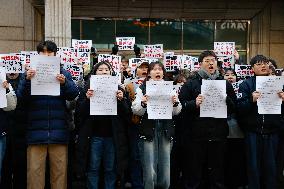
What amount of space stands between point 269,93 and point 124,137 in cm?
201

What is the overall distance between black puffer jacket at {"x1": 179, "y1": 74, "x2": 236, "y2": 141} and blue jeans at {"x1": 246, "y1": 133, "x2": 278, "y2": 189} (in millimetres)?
423

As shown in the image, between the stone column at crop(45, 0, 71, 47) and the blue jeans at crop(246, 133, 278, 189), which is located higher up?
the stone column at crop(45, 0, 71, 47)

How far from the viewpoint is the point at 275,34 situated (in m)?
14.9

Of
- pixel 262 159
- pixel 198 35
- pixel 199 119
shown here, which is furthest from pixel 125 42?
pixel 198 35

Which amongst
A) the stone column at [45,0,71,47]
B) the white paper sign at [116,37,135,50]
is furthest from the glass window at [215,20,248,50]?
the white paper sign at [116,37,135,50]

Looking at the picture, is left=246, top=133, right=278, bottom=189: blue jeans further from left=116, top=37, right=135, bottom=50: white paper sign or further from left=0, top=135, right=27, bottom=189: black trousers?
left=116, top=37, right=135, bottom=50: white paper sign

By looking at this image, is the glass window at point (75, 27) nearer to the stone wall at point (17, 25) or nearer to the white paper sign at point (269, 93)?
the stone wall at point (17, 25)

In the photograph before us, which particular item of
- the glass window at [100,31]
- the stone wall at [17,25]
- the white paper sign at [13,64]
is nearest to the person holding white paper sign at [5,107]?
the white paper sign at [13,64]

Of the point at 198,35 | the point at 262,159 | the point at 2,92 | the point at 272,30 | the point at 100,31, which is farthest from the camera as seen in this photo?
the point at 198,35

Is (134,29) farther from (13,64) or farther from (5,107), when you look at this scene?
(5,107)

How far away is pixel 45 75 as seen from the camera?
590 cm

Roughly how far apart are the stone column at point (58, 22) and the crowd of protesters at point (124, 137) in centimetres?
563

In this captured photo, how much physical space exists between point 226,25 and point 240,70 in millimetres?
8158

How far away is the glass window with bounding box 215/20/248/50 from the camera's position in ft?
51.0
